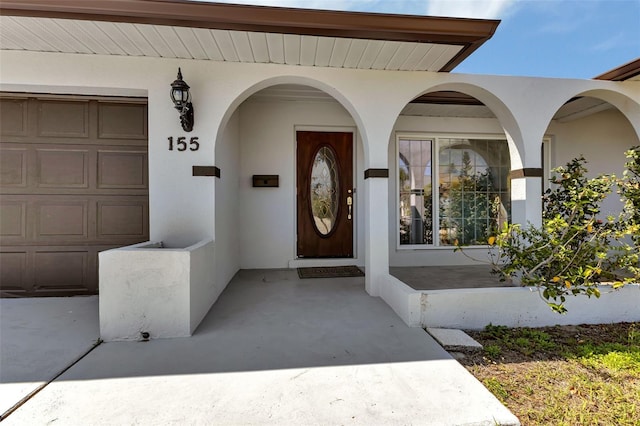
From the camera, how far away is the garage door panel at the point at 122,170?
3502 millimetres

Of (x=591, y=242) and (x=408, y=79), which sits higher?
(x=408, y=79)

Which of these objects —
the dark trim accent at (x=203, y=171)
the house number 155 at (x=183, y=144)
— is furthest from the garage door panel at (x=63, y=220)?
the dark trim accent at (x=203, y=171)

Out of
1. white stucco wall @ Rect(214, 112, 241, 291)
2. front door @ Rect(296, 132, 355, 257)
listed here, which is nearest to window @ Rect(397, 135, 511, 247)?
front door @ Rect(296, 132, 355, 257)

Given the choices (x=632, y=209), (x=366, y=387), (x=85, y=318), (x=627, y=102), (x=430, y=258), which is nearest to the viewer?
(x=366, y=387)

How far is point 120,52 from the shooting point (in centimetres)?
309

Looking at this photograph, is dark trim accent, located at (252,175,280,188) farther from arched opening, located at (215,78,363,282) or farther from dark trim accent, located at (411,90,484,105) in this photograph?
dark trim accent, located at (411,90,484,105)

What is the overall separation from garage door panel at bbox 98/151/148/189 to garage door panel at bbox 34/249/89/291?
2.93 ft

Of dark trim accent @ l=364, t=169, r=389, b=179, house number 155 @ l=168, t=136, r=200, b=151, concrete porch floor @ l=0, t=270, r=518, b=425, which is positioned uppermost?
house number 155 @ l=168, t=136, r=200, b=151

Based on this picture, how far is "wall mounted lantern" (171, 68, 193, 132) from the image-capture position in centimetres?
290

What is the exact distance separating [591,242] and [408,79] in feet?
8.22

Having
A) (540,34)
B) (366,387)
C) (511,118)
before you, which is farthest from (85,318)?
(540,34)

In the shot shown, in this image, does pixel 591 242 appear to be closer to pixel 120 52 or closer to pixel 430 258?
pixel 430 258

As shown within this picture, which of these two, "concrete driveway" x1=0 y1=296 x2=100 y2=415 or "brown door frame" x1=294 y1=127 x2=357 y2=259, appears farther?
"brown door frame" x1=294 y1=127 x2=357 y2=259

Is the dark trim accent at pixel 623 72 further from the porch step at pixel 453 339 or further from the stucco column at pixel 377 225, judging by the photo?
the porch step at pixel 453 339
